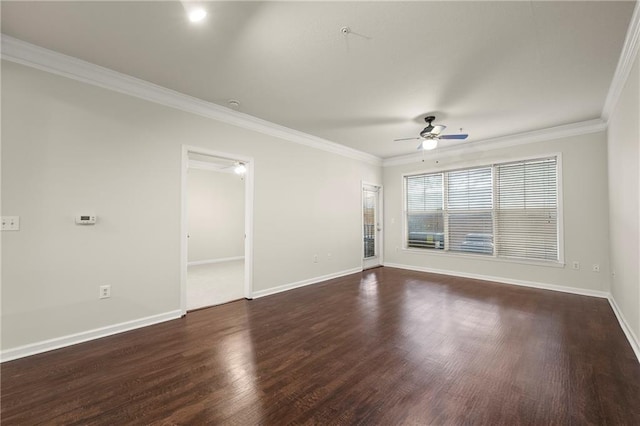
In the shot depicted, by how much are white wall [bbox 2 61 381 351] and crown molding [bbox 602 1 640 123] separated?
4.13 metres

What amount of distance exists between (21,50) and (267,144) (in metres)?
2.72

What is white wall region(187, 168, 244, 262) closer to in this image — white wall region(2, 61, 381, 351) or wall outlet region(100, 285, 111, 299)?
white wall region(2, 61, 381, 351)

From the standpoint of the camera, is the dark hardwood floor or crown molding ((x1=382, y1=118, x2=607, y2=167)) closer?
the dark hardwood floor

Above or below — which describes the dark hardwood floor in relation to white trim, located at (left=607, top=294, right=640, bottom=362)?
below

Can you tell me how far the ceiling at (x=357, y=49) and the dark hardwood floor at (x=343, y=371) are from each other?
2.77 m

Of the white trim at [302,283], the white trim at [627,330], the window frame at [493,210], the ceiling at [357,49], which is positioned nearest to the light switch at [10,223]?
the ceiling at [357,49]

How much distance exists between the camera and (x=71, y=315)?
2662 millimetres

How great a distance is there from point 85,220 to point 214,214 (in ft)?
16.5

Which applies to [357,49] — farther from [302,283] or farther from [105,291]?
[302,283]

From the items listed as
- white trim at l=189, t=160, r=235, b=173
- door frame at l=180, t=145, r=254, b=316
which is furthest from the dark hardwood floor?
white trim at l=189, t=160, r=235, b=173

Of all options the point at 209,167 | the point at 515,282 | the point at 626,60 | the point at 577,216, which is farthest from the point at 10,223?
the point at 577,216

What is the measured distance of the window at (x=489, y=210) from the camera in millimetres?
4781

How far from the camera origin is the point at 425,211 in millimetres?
6277

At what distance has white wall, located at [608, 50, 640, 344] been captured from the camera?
2.43m
